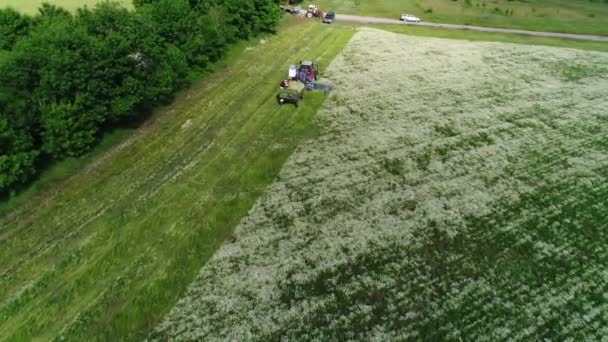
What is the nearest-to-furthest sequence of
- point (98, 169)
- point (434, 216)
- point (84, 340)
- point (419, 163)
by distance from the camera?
point (84, 340)
point (434, 216)
point (98, 169)
point (419, 163)

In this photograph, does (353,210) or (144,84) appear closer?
(353,210)

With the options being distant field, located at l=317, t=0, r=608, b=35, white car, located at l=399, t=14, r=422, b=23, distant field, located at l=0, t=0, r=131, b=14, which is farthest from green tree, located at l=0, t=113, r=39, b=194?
white car, located at l=399, t=14, r=422, b=23

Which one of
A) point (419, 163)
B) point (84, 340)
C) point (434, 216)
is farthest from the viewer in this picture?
point (419, 163)

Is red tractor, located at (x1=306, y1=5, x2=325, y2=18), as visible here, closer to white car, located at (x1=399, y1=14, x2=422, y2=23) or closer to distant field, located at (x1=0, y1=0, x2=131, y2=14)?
white car, located at (x1=399, y1=14, x2=422, y2=23)

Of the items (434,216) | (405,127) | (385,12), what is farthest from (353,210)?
(385,12)

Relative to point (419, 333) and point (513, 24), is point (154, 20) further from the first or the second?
point (513, 24)

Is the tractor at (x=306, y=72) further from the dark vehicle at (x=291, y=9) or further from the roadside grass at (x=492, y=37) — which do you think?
the dark vehicle at (x=291, y=9)

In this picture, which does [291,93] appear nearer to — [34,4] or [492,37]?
[492,37]

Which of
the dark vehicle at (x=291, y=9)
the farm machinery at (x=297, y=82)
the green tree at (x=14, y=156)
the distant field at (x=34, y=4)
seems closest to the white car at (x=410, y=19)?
the dark vehicle at (x=291, y=9)
